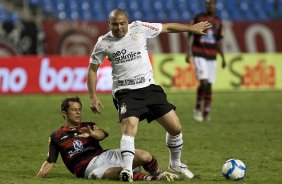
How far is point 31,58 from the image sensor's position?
2253 centimetres

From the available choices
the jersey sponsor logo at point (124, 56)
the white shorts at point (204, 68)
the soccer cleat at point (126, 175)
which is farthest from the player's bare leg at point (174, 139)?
the white shorts at point (204, 68)

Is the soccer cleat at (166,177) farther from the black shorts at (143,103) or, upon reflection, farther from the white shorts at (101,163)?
the black shorts at (143,103)

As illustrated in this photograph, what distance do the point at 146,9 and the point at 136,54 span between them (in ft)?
62.5

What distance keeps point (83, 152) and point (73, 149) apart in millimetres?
122

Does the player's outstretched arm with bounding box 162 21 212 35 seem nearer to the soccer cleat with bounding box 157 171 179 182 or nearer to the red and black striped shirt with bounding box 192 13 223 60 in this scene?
the soccer cleat with bounding box 157 171 179 182

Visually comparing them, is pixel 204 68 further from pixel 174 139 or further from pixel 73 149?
pixel 73 149

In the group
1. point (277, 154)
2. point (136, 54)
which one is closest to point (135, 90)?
point (136, 54)

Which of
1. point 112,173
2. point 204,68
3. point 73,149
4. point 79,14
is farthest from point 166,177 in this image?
point 79,14

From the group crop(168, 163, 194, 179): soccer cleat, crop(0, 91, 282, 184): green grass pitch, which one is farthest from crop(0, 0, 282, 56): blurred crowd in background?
crop(168, 163, 194, 179): soccer cleat

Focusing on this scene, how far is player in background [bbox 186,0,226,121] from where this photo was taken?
1638 cm

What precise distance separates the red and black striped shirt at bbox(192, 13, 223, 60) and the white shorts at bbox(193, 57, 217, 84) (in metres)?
0.09

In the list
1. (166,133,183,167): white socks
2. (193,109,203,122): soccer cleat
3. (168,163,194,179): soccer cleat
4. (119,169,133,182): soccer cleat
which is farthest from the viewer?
(193,109,203,122): soccer cleat

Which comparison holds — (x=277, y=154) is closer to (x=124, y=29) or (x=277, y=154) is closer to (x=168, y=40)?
(x=124, y=29)

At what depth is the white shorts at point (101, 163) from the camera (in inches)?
354
